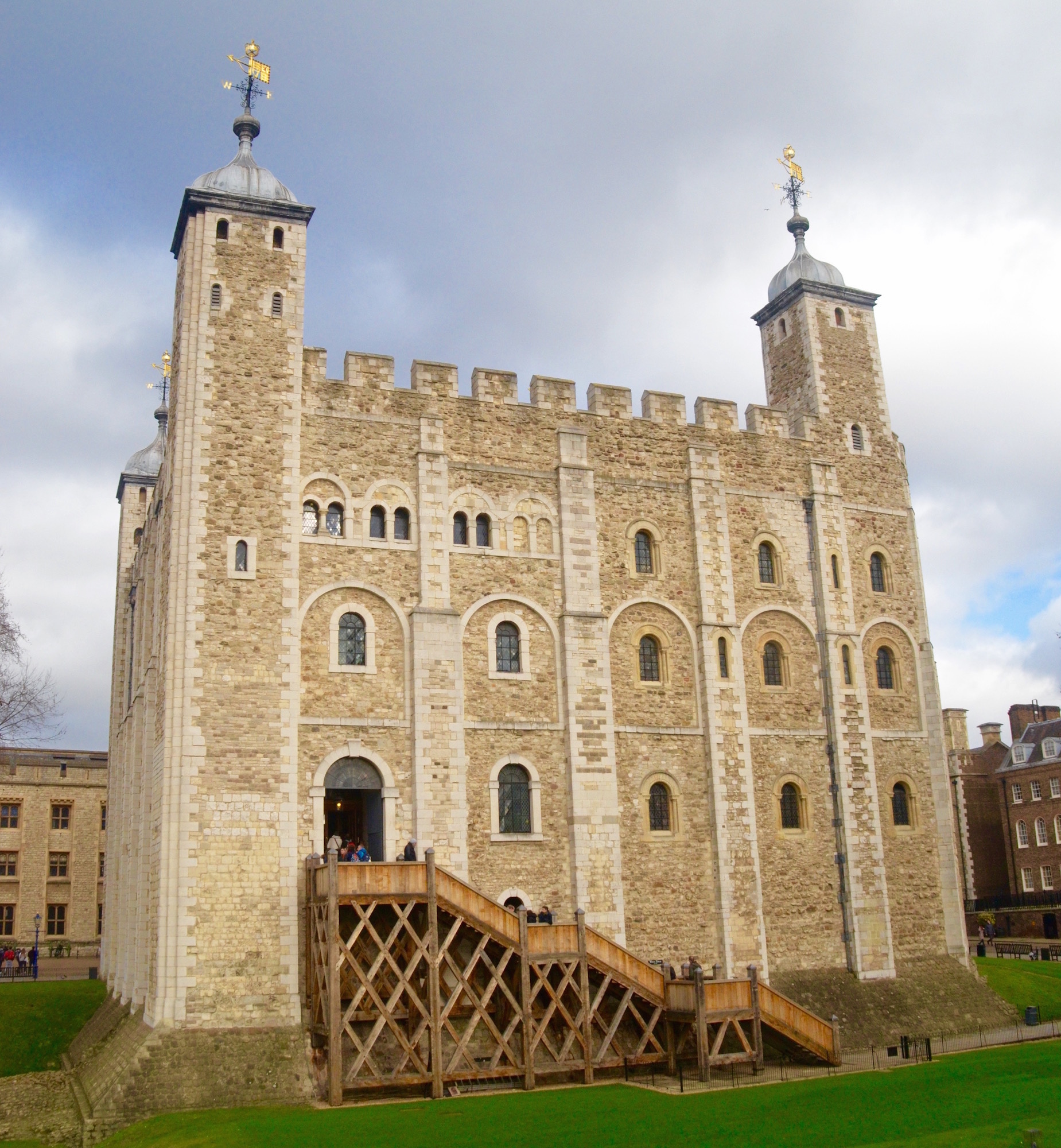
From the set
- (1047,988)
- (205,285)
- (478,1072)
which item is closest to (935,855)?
(1047,988)

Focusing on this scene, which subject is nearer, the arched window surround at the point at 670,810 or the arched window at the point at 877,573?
the arched window surround at the point at 670,810

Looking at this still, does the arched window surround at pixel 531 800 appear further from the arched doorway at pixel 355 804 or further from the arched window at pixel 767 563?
the arched window at pixel 767 563

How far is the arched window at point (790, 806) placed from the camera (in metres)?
30.0

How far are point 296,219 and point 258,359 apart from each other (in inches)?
153

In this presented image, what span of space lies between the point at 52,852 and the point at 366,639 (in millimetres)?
30805

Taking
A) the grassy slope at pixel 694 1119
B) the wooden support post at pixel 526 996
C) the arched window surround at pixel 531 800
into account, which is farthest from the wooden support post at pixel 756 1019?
the arched window surround at pixel 531 800

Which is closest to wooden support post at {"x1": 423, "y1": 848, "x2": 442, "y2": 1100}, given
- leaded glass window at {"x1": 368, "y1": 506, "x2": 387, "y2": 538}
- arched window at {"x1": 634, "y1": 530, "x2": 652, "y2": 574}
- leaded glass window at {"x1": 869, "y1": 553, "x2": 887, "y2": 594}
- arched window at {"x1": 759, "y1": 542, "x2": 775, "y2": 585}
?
leaded glass window at {"x1": 368, "y1": 506, "x2": 387, "y2": 538}

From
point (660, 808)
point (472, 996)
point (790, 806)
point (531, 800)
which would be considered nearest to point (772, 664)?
point (790, 806)

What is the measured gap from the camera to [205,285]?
86.9 ft

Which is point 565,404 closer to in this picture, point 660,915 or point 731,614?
point 731,614

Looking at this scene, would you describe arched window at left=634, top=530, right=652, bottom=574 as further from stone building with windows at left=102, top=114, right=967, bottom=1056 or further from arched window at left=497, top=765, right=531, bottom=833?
arched window at left=497, top=765, right=531, bottom=833

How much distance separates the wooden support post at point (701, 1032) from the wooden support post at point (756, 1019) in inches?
42.5

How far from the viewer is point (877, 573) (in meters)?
33.3

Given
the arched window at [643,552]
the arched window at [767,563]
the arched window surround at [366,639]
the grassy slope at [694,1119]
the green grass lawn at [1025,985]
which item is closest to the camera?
the grassy slope at [694,1119]
